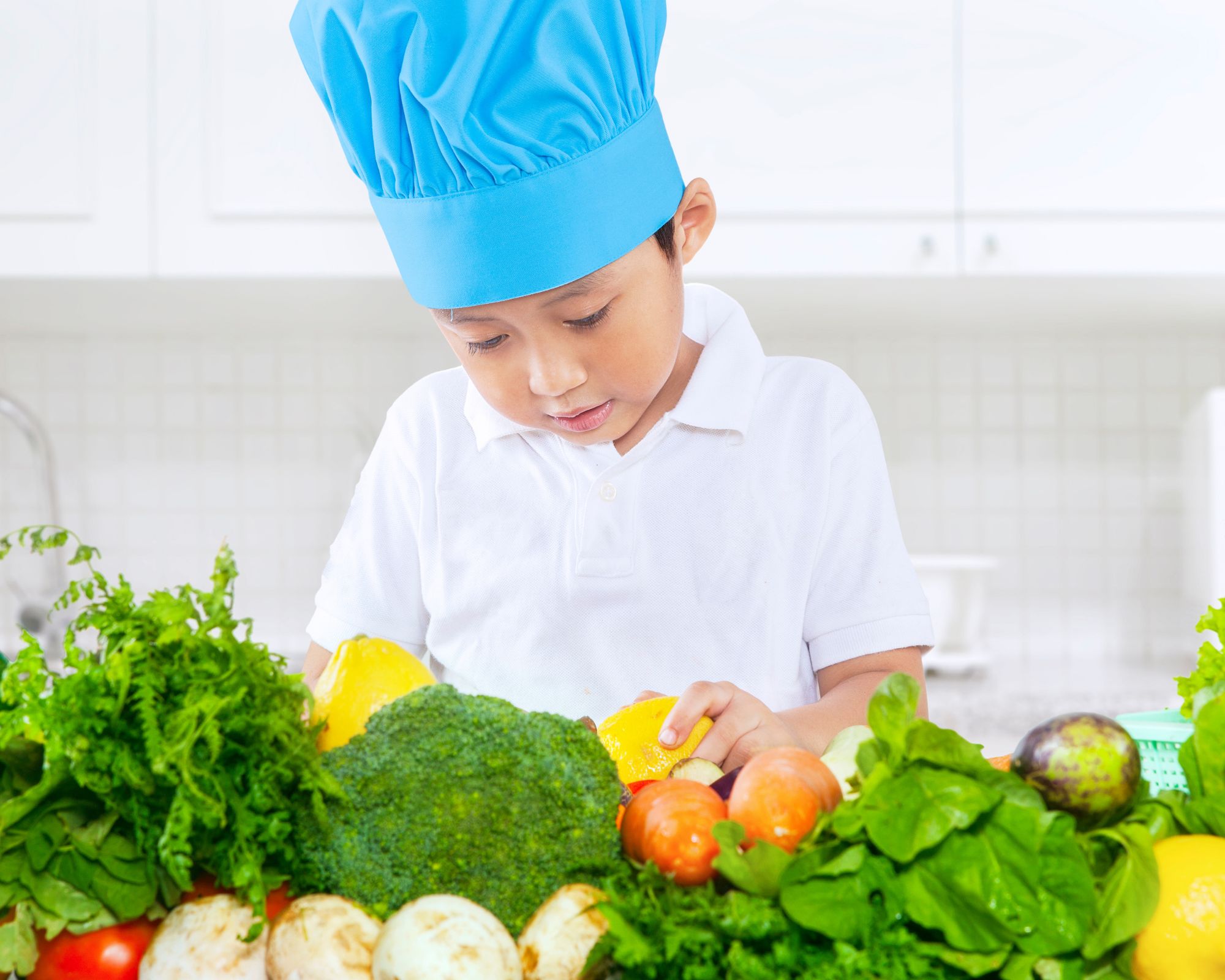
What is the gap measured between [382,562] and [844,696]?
1.71 ft

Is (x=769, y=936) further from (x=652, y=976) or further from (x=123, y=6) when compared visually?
(x=123, y=6)

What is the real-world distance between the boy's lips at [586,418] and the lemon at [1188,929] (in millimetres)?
632

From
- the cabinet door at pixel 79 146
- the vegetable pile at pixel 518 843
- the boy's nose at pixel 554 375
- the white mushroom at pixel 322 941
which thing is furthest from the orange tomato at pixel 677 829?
the cabinet door at pixel 79 146

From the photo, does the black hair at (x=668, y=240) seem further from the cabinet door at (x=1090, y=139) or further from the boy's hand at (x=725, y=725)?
the cabinet door at (x=1090, y=139)

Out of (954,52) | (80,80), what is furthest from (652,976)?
(80,80)

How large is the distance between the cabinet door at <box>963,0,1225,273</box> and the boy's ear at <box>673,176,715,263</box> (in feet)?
3.53

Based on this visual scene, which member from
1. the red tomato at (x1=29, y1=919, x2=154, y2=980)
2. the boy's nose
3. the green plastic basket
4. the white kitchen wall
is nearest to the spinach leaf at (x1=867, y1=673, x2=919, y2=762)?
the green plastic basket

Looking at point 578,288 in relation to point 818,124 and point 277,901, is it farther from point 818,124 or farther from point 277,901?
point 818,124

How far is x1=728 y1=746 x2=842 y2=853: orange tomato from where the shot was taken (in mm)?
507

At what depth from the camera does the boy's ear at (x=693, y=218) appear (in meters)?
1.07

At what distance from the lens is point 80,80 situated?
6.73 ft

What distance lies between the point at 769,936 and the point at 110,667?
0.97 feet

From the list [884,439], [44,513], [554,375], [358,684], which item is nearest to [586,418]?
[554,375]

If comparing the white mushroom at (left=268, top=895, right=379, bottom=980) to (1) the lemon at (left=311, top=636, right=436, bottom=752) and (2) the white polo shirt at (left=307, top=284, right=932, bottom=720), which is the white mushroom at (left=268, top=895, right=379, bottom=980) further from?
(2) the white polo shirt at (left=307, top=284, right=932, bottom=720)
